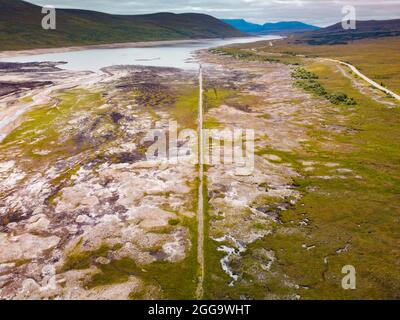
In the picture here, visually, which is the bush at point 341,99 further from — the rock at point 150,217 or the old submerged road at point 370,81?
the rock at point 150,217

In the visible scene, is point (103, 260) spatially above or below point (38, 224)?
below

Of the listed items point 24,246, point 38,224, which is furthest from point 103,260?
point 38,224

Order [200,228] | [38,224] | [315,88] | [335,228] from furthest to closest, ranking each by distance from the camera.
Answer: [315,88] → [38,224] → [200,228] → [335,228]

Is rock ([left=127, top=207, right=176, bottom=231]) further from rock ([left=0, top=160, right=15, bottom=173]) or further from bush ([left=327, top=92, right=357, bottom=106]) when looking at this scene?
bush ([left=327, top=92, right=357, bottom=106])

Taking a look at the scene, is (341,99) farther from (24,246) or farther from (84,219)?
(24,246)

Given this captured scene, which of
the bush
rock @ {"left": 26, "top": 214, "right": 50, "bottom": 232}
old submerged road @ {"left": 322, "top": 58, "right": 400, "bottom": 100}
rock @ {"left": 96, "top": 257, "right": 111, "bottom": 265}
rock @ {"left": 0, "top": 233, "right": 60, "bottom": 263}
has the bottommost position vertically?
rock @ {"left": 96, "top": 257, "right": 111, "bottom": 265}

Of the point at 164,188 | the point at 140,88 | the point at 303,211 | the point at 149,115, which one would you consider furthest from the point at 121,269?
the point at 140,88

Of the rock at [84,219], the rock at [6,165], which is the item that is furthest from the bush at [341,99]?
the rock at [6,165]

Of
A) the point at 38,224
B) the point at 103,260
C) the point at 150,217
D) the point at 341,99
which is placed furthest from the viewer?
the point at 341,99

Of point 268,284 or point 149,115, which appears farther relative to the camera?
point 149,115

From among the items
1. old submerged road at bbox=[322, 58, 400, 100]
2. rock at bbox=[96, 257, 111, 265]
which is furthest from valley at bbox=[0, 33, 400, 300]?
old submerged road at bbox=[322, 58, 400, 100]

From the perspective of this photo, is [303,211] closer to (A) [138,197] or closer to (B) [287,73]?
(A) [138,197]
